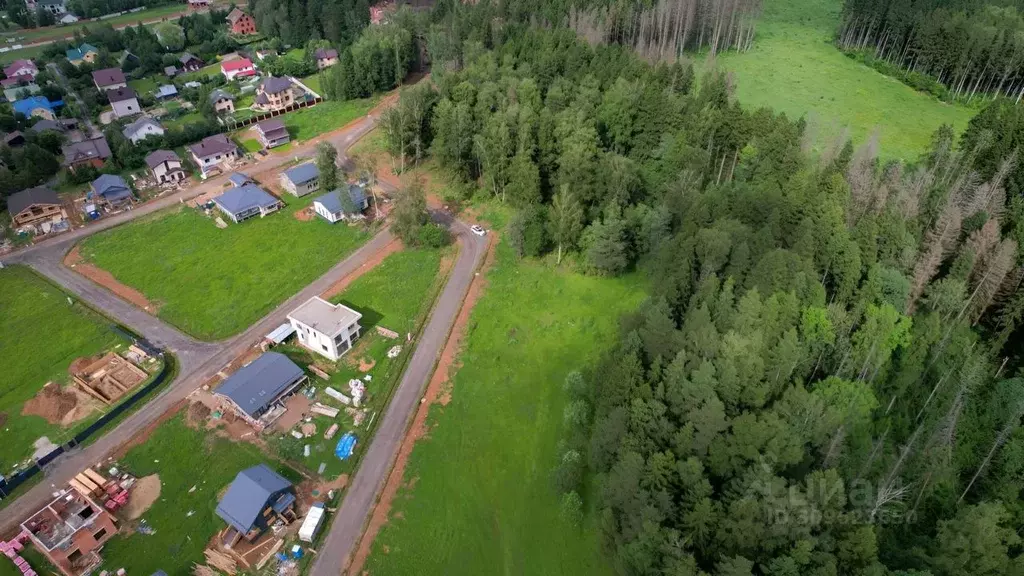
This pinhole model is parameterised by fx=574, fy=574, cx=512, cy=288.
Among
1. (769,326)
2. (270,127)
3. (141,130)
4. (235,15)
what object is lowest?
(141,130)

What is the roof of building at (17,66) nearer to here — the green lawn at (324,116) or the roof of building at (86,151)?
the roof of building at (86,151)

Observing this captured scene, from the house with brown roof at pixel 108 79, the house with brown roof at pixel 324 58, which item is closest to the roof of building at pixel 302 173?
the house with brown roof at pixel 324 58

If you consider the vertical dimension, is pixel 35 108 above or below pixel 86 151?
above

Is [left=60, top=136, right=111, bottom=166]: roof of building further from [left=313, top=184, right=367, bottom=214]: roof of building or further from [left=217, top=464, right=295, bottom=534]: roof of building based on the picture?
[left=217, top=464, right=295, bottom=534]: roof of building

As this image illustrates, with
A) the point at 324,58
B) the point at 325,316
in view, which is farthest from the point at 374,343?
the point at 324,58

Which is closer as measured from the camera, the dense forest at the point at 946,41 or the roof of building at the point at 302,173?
the roof of building at the point at 302,173

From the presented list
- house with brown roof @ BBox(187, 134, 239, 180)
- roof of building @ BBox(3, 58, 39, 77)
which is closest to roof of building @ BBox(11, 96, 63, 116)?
roof of building @ BBox(3, 58, 39, 77)

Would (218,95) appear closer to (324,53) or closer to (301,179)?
(324,53)
